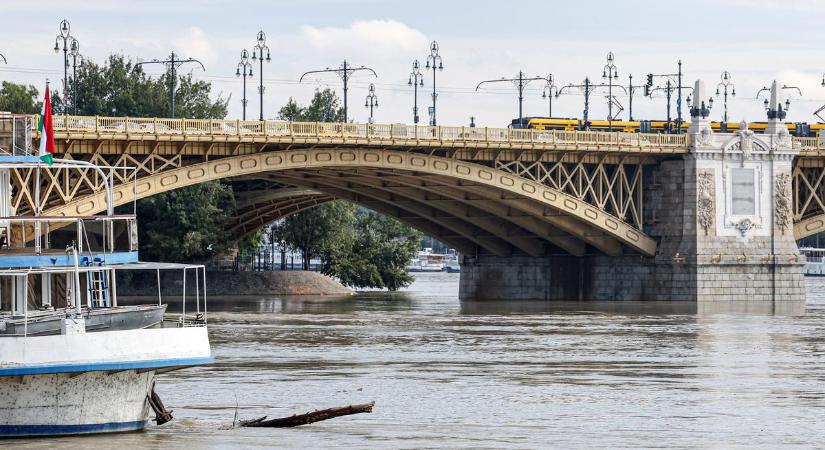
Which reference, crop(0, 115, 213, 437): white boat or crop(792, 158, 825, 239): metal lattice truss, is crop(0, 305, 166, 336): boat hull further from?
crop(792, 158, 825, 239): metal lattice truss

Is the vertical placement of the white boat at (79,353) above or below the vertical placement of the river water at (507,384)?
above

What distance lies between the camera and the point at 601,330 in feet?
223

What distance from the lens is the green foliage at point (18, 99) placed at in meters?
125

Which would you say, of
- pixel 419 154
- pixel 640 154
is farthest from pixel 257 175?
pixel 640 154

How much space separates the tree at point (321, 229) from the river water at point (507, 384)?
3637cm

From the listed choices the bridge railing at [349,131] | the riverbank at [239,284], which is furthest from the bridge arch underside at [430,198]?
the riverbank at [239,284]

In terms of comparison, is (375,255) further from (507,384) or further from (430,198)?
(507,384)

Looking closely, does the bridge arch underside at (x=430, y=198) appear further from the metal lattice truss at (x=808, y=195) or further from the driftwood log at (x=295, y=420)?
the driftwood log at (x=295, y=420)

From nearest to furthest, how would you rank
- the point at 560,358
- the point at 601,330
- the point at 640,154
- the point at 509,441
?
the point at 509,441 < the point at 560,358 < the point at 601,330 < the point at 640,154

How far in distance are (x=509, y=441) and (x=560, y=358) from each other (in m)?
20.4

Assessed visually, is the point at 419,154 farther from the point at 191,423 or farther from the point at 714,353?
the point at 191,423

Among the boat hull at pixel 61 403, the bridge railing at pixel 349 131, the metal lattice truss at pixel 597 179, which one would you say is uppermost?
the bridge railing at pixel 349 131

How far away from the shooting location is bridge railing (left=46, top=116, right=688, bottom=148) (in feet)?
231

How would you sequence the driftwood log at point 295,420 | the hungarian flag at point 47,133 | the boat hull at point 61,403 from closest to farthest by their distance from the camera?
the boat hull at point 61,403, the driftwood log at point 295,420, the hungarian flag at point 47,133
